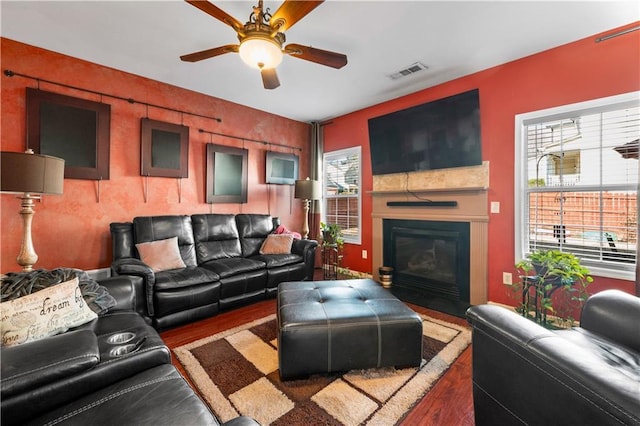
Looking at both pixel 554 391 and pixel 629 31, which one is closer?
pixel 554 391

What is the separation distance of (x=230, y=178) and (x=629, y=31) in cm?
443

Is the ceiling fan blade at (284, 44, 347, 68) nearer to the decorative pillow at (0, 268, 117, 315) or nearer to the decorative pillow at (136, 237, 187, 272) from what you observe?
the decorative pillow at (0, 268, 117, 315)

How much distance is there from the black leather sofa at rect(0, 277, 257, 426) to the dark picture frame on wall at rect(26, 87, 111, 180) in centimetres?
239

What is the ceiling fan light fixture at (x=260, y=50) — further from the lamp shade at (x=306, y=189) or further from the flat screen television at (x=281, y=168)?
the flat screen television at (x=281, y=168)

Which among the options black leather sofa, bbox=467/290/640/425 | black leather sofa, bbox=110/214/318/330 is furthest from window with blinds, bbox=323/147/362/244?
black leather sofa, bbox=467/290/640/425

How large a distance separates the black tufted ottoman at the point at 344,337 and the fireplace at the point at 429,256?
1705mm

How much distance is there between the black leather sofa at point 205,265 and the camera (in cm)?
242

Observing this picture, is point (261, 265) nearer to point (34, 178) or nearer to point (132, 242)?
point (132, 242)

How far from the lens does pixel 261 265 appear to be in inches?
125

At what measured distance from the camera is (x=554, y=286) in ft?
7.44

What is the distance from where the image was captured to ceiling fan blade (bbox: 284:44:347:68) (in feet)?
6.34

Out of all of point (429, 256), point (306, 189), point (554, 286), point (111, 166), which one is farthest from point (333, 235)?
point (111, 166)

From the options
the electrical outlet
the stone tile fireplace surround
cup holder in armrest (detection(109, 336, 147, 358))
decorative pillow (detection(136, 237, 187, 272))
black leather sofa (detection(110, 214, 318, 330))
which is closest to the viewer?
cup holder in armrest (detection(109, 336, 147, 358))

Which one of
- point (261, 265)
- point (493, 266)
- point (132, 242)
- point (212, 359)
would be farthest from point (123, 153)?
point (493, 266)
